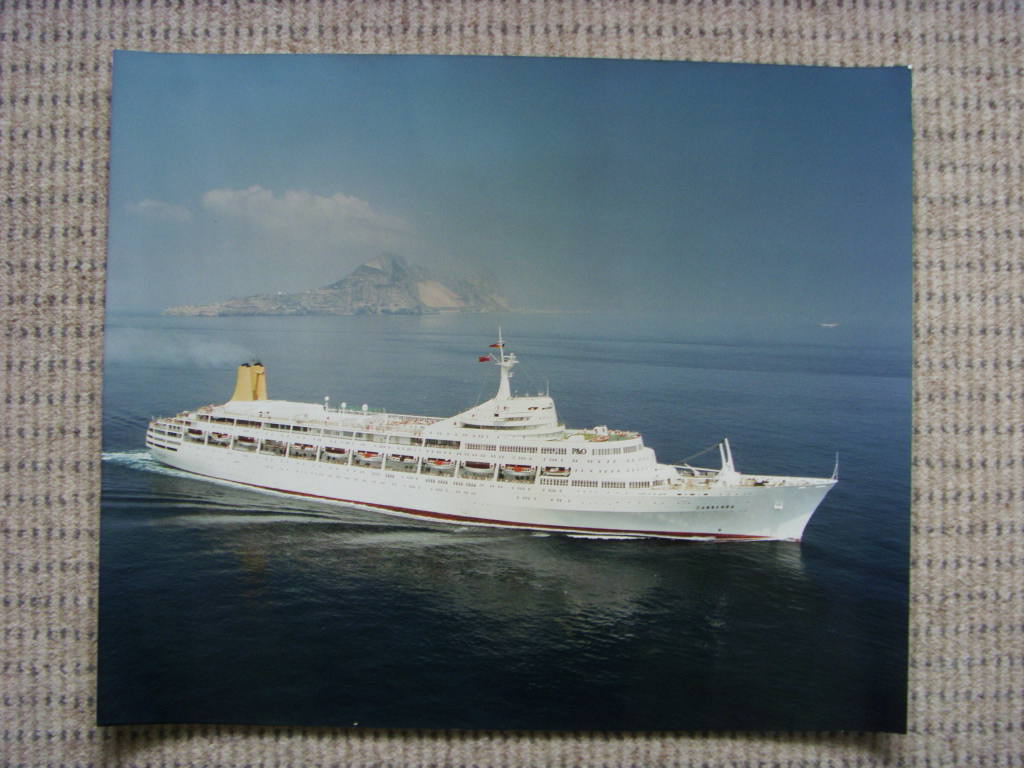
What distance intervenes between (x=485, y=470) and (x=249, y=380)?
180 cm

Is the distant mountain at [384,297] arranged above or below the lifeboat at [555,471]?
above

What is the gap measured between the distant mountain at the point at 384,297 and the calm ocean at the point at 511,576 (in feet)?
0.28

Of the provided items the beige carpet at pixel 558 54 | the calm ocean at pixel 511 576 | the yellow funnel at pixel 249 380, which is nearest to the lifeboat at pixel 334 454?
the calm ocean at pixel 511 576

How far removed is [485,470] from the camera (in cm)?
470

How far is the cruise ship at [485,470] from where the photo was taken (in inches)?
155

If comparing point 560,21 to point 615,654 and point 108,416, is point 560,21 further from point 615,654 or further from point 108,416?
point 615,654

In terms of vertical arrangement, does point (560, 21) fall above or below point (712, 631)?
above

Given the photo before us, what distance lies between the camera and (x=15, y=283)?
2.92 metres

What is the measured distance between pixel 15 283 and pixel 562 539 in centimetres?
342

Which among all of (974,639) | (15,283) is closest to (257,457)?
(15,283)

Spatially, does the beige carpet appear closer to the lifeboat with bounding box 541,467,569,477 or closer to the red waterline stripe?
the red waterline stripe

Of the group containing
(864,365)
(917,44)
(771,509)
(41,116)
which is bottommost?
(771,509)

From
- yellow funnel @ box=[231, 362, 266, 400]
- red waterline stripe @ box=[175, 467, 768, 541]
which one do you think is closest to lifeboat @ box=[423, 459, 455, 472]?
red waterline stripe @ box=[175, 467, 768, 541]

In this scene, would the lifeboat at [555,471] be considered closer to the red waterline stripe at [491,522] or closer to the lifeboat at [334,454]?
the red waterline stripe at [491,522]
